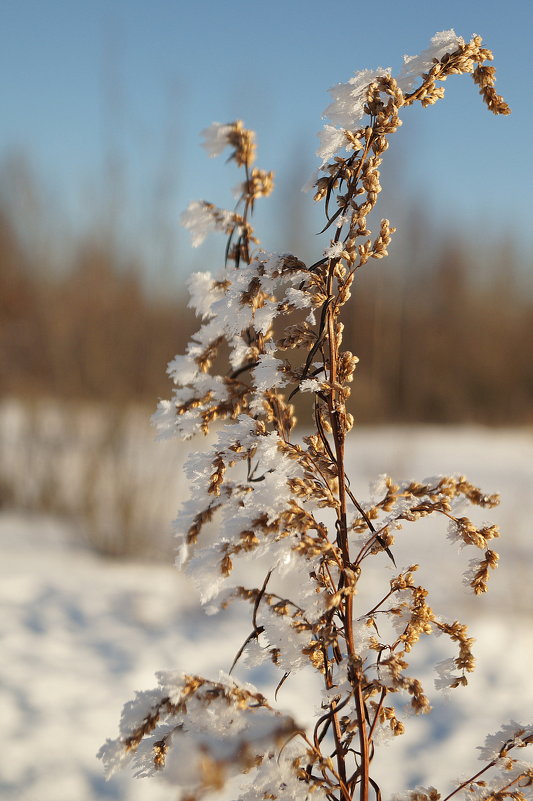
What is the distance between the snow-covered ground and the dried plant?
4.89 ft

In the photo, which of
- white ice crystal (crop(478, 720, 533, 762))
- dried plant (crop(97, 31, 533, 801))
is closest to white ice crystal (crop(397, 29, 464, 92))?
dried plant (crop(97, 31, 533, 801))

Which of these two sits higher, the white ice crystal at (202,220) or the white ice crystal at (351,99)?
the white ice crystal at (351,99)

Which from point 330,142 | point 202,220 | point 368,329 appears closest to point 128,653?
point 202,220

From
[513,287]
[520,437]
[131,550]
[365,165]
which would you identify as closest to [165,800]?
[365,165]

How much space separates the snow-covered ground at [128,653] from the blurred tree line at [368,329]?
3.58ft

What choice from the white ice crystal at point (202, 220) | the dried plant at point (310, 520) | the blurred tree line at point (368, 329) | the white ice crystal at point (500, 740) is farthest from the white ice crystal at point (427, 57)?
the blurred tree line at point (368, 329)

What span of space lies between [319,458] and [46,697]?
9.29 ft

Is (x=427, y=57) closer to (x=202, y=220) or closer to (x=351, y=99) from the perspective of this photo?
(x=351, y=99)

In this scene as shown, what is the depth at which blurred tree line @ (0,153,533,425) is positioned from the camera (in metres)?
5.41

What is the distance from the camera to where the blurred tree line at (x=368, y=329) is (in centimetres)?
541

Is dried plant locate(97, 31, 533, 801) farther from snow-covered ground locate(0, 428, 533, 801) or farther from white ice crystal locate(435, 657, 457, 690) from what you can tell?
snow-covered ground locate(0, 428, 533, 801)

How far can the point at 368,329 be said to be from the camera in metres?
16.3

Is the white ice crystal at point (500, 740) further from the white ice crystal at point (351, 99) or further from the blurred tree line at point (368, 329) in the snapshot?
the blurred tree line at point (368, 329)

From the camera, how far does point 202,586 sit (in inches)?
38.9
